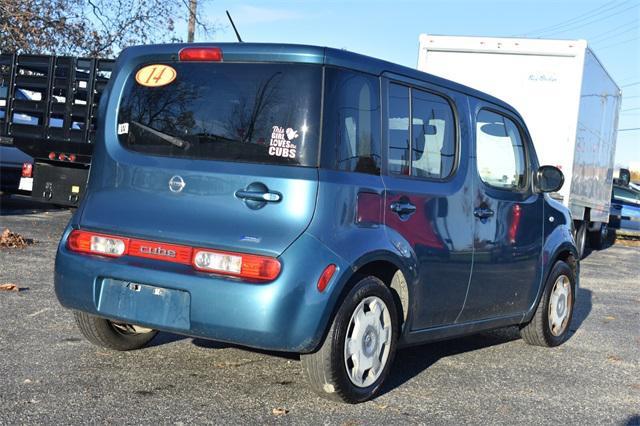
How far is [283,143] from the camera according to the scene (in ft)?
14.2

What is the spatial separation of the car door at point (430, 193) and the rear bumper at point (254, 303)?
70 centimetres

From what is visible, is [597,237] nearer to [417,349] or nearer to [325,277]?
[417,349]

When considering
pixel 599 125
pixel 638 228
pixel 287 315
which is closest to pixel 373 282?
pixel 287 315

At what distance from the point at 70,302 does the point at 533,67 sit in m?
9.49

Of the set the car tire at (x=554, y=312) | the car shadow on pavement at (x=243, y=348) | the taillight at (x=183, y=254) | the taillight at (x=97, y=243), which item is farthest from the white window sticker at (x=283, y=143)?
the car tire at (x=554, y=312)

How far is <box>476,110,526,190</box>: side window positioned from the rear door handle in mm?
1914

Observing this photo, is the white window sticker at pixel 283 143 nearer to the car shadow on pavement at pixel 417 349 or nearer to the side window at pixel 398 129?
the side window at pixel 398 129

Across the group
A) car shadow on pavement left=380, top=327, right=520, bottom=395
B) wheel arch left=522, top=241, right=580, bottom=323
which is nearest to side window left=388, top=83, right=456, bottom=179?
car shadow on pavement left=380, top=327, right=520, bottom=395

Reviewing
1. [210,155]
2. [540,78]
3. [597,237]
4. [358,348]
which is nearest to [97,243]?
[210,155]

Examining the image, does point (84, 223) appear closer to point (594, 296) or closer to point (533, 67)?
point (594, 296)

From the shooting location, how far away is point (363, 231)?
4.49m

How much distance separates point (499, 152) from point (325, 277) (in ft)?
7.79

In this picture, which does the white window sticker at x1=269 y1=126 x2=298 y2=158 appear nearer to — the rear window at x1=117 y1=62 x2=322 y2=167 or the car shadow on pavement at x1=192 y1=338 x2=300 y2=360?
the rear window at x1=117 y1=62 x2=322 y2=167

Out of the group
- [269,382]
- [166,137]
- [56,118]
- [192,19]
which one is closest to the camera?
[166,137]
